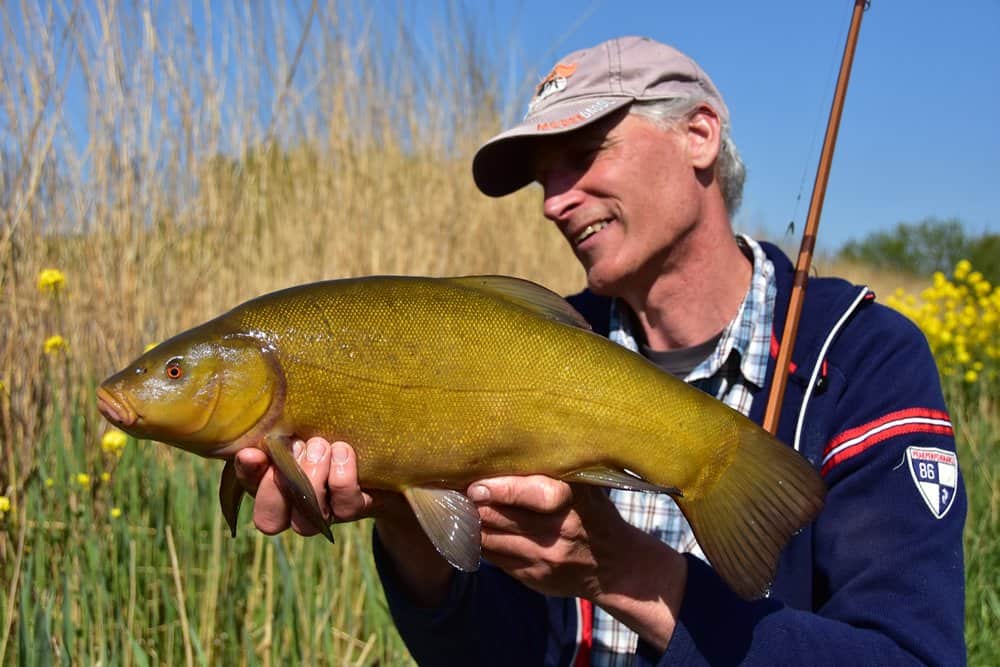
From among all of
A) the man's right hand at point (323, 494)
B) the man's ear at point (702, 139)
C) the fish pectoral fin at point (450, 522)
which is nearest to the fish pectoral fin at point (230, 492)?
the man's right hand at point (323, 494)

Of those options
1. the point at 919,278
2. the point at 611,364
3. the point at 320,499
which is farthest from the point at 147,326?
the point at 919,278

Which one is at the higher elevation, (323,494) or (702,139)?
(702,139)

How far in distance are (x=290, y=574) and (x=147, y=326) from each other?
114cm

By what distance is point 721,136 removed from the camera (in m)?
2.15

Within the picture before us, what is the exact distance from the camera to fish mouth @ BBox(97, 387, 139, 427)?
1.29 m

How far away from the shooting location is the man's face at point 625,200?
1981mm

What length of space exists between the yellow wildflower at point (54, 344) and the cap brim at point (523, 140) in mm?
1063

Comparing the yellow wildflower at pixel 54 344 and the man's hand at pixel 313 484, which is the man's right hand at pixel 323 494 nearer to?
the man's hand at pixel 313 484

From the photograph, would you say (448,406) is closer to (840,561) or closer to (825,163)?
(840,561)

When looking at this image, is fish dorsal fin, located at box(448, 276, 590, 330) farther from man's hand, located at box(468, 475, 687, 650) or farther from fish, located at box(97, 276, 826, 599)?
man's hand, located at box(468, 475, 687, 650)

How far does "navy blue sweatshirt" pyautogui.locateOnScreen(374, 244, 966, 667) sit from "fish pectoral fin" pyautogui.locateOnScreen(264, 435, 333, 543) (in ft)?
1.65

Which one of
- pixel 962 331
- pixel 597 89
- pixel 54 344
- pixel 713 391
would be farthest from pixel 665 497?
pixel 962 331

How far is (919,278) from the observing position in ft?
49.1

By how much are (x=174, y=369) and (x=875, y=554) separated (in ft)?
3.68
